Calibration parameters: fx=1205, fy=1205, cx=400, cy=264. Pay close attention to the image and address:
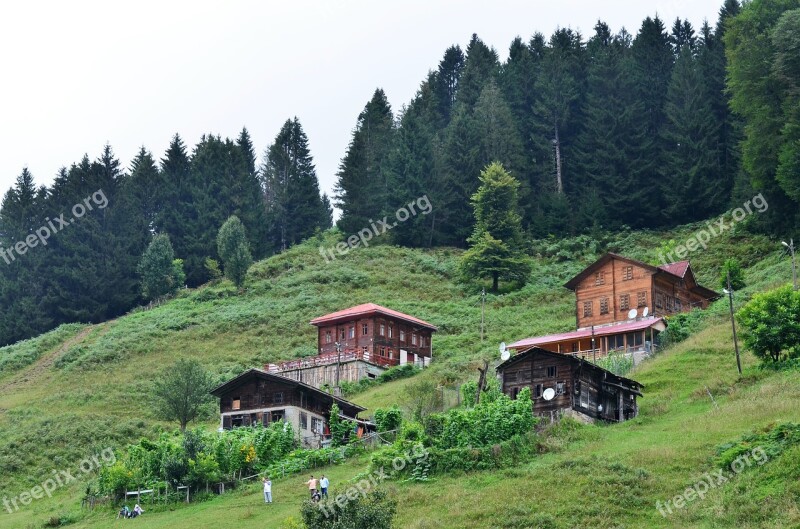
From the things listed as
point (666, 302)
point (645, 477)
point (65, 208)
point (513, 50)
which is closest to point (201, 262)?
point (65, 208)

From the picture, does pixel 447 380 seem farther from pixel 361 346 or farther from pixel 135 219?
pixel 135 219

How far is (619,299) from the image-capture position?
3280 inches

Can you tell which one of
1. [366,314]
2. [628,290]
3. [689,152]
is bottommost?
[366,314]

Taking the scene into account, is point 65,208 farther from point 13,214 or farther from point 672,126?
point 672,126

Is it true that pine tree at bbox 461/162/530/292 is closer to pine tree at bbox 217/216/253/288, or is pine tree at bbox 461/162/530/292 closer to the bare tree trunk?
the bare tree trunk

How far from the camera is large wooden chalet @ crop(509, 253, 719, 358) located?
77688mm

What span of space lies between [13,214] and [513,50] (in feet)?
197

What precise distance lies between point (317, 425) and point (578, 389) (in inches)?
620

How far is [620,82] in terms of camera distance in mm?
124625

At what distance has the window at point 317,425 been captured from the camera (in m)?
67.3

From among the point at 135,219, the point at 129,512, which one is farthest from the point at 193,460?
the point at 135,219

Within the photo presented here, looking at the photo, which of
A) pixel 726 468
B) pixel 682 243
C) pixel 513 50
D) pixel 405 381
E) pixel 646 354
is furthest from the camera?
pixel 513 50

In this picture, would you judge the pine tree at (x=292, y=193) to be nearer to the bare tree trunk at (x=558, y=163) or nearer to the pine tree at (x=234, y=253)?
the pine tree at (x=234, y=253)

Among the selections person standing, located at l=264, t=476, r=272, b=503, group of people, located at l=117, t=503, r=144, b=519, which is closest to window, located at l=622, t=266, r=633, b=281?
person standing, located at l=264, t=476, r=272, b=503
